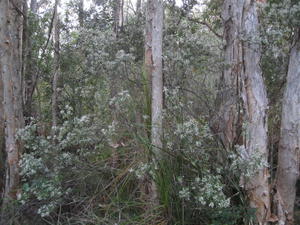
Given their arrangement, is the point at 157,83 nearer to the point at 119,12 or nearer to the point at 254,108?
the point at 254,108

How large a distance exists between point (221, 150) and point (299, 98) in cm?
128

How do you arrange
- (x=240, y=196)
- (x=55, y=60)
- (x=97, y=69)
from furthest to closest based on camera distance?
(x=55, y=60)
(x=97, y=69)
(x=240, y=196)

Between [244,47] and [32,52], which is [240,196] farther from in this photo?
[32,52]

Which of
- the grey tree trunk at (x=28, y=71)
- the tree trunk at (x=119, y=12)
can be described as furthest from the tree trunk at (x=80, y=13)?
the grey tree trunk at (x=28, y=71)

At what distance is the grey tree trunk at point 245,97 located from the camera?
14.7 ft

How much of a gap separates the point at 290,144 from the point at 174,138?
1.66m

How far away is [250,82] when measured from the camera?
4.62 meters

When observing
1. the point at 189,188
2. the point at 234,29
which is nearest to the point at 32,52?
the point at 234,29

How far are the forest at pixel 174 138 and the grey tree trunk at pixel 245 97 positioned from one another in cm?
1

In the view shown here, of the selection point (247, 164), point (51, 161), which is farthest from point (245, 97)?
point (51, 161)

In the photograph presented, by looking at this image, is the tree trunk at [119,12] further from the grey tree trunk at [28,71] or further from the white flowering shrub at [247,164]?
the white flowering shrub at [247,164]

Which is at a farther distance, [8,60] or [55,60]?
[55,60]

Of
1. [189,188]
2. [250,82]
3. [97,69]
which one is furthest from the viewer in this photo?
[97,69]

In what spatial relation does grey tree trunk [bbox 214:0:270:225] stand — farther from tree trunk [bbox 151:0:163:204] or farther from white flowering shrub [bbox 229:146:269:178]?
tree trunk [bbox 151:0:163:204]
